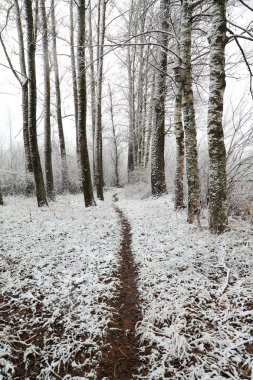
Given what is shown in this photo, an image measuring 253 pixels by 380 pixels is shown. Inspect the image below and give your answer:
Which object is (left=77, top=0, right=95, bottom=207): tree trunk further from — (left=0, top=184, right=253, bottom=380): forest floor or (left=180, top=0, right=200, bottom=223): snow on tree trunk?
(left=0, top=184, right=253, bottom=380): forest floor

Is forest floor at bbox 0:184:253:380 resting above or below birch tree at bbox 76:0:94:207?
below

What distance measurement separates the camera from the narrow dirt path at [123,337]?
8.47 feet

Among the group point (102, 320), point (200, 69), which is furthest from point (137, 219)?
point (200, 69)

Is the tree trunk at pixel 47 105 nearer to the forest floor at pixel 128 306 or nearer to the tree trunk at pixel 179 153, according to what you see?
the tree trunk at pixel 179 153

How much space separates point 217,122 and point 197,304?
3.89 m

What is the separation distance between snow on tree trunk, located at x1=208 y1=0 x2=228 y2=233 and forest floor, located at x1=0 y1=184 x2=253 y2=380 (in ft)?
1.67

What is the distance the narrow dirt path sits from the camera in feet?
8.47

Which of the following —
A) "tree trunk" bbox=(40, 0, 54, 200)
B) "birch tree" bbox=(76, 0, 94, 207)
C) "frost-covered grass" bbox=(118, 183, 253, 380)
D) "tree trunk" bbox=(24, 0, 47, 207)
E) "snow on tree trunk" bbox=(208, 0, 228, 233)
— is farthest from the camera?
"tree trunk" bbox=(40, 0, 54, 200)

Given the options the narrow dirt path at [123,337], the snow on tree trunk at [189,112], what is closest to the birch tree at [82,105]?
the snow on tree trunk at [189,112]

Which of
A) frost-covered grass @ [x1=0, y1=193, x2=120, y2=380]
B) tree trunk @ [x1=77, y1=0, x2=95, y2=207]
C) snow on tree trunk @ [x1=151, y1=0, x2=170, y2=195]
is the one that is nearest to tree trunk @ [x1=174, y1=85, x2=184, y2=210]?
snow on tree trunk @ [x1=151, y1=0, x2=170, y2=195]

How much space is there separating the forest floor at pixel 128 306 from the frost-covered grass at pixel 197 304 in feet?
0.04

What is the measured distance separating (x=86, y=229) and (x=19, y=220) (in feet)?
8.16

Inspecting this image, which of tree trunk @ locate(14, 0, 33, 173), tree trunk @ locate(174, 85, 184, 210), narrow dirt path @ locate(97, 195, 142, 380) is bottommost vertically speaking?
narrow dirt path @ locate(97, 195, 142, 380)

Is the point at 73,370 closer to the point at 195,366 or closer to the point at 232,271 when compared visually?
the point at 195,366
